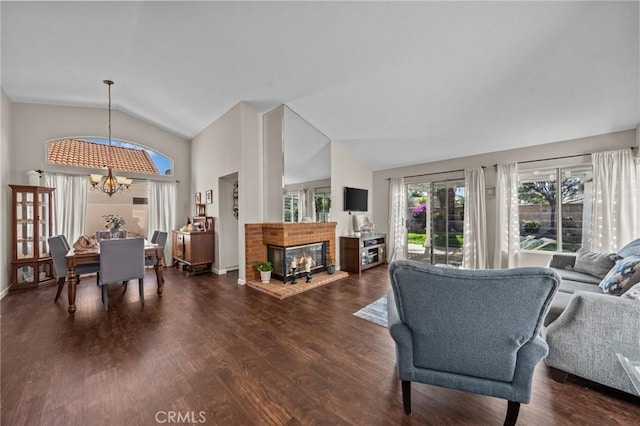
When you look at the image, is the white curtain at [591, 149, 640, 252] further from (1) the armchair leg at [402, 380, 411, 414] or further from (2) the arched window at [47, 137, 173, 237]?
(2) the arched window at [47, 137, 173, 237]

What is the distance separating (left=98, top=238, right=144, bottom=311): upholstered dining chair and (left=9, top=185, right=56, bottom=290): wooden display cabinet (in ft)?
5.69

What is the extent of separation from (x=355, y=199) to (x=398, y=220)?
118 centimetres

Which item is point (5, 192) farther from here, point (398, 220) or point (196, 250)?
point (398, 220)

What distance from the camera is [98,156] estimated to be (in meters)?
4.75

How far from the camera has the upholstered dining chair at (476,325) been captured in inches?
44.0

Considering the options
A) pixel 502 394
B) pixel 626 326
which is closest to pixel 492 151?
pixel 626 326

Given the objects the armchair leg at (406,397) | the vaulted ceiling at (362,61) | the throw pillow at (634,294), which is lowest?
the armchair leg at (406,397)

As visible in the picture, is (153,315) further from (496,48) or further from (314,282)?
(496,48)

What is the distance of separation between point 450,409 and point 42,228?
610 centimetres

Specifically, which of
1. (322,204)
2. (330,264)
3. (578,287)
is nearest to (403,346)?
(578,287)

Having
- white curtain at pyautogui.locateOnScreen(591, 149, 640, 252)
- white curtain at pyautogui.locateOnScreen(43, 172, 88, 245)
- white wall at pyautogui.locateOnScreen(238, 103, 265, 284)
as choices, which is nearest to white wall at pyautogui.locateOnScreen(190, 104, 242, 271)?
white wall at pyautogui.locateOnScreen(238, 103, 265, 284)

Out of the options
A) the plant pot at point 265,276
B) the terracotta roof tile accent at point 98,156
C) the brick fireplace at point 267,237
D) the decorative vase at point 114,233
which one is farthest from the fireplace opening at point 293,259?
the terracotta roof tile accent at point 98,156

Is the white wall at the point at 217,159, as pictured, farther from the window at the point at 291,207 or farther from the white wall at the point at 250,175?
the window at the point at 291,207

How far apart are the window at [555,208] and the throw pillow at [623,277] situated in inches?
83.9
